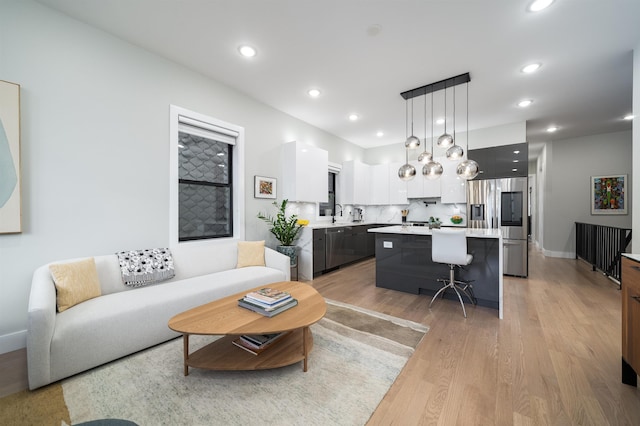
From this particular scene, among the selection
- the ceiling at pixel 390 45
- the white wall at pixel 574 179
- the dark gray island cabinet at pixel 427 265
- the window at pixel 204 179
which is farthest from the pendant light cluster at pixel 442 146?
the white wall at pixel 574 179

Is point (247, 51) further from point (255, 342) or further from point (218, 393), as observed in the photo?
point (218, 393)

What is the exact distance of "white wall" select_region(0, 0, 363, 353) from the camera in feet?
6.95

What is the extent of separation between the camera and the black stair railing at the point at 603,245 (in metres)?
4.15

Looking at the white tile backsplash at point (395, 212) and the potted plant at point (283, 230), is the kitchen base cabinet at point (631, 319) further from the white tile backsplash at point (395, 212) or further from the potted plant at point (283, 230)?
the white tile backsplash at point (395, 212)

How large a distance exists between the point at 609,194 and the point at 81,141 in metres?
9.50

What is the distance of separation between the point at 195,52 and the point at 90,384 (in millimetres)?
3208

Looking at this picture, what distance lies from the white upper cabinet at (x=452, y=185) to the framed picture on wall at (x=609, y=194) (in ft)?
11.4

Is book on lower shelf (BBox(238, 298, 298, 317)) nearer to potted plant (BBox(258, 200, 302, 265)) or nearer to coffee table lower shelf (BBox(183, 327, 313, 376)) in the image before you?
coffee table lower shelf (BBox(183, 327, 313, 376))

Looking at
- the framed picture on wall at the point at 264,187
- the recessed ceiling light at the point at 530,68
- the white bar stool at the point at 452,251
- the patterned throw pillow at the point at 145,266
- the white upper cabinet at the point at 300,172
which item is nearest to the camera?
the patterned throw pillow at the point at 145,266

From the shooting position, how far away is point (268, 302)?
6.32 feet

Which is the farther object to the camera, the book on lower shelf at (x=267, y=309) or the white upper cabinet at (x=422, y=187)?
the white upper cabinet at (x=422, y=187)

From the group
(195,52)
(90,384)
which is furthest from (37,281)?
(195,52)

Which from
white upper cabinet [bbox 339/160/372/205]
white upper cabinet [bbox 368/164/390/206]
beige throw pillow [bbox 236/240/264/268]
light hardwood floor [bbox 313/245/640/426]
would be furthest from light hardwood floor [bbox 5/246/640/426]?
white upper cabinet [bbox 368/164/390/206]

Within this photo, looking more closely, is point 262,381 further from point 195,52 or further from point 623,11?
point 623,11
